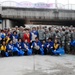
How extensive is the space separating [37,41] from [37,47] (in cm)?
35

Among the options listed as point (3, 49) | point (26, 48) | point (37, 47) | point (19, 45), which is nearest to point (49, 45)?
point (37, 47)

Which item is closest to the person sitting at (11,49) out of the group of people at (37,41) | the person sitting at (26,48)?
the group of people at (37,41)

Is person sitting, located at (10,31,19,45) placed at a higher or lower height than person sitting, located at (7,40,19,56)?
higher

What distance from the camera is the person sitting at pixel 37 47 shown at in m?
14.0

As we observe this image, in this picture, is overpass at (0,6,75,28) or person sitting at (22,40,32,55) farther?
overpass at (0,6,75,28)

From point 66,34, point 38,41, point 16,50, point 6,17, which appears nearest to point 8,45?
point 16,50

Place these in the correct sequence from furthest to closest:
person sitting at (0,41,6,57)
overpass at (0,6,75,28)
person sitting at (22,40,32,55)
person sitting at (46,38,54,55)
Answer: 1. overpass at (0,6,75,28)
2. person sitting at (46,38,54,55)
3. person sitting at (22,40,32,55)
4. person sitting at (0,41,6,57)

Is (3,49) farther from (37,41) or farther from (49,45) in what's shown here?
(49,45)

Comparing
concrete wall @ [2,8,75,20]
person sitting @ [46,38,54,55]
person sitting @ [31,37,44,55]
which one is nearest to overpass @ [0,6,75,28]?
concrete wall @ [2,8,75,20]

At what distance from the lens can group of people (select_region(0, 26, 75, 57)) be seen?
44.6 feet

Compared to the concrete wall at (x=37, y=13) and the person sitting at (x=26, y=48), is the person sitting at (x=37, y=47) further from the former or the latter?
the concrete wall at (x=37, y=13)

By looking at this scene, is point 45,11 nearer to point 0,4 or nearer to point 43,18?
point 43,18

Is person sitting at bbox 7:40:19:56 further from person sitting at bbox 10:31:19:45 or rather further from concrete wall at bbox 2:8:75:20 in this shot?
concrete wall at bbox 2:8:75:20

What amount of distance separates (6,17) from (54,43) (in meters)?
20.2
